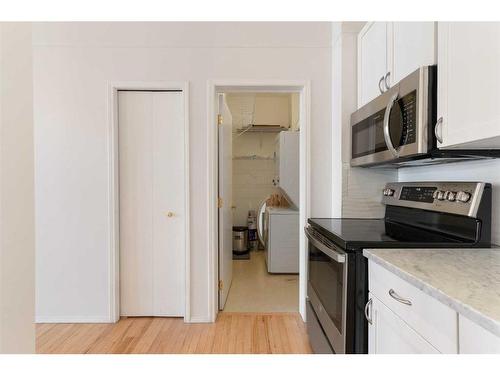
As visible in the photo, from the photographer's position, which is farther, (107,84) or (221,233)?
(221,233)

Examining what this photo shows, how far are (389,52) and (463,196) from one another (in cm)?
91

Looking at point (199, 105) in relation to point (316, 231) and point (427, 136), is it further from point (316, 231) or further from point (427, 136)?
point (427, 136)

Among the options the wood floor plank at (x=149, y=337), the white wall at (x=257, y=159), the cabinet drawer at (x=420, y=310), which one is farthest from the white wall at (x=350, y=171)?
the white wall at (x=257, y=159)

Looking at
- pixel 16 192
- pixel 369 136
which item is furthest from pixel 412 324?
pixel 16 192

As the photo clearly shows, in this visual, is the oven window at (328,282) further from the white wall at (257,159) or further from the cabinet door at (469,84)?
the white wall at (257,159)

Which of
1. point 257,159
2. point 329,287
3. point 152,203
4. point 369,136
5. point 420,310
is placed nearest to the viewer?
point 420,310

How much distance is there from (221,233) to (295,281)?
4.43ft

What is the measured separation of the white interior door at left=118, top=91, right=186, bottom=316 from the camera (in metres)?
2.38

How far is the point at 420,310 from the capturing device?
34.7 inches

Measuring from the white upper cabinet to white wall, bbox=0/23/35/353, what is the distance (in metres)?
1.60

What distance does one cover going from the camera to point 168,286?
2426 mm

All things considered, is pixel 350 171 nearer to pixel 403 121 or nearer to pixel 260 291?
pixel 403 121

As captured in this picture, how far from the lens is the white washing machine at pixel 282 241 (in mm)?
3629
